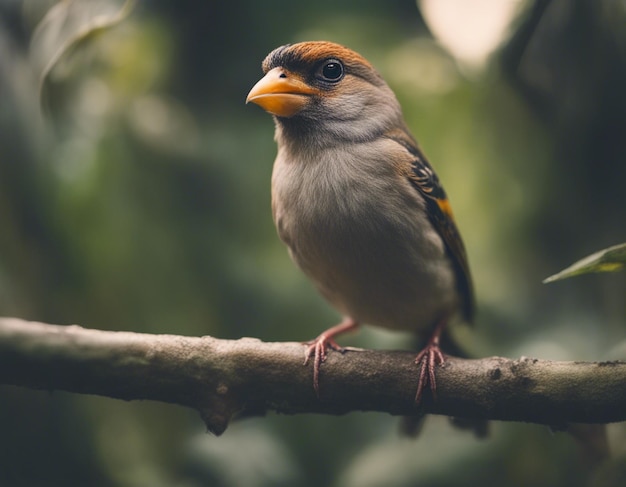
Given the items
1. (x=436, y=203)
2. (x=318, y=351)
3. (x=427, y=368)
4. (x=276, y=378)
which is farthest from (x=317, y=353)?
(x=436, y=203)

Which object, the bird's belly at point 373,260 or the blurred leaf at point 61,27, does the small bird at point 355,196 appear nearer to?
the bird's belly at point 373,260

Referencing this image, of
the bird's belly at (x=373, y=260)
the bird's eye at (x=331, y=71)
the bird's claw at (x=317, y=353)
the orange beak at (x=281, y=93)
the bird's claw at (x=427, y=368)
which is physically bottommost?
the bird's claw at (x=427, y=368)

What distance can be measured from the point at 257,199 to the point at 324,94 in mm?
538

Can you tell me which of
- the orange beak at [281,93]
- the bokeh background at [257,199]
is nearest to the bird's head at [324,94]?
the orange beak at [281,93]

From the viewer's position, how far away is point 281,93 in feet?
6.96

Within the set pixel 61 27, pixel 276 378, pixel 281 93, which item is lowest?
pixel 276 378

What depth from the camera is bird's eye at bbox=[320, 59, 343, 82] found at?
2.25m

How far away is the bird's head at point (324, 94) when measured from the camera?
214 centimetres

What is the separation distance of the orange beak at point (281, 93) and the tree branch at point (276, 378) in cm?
68

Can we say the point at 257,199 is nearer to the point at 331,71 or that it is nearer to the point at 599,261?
the point at 331,71

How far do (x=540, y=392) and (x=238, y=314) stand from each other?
1.07 metres

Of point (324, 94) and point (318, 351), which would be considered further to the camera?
point (324, 94)

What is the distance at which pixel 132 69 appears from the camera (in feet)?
8.66

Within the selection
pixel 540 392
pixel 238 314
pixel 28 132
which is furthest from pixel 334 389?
pixel 28 132
